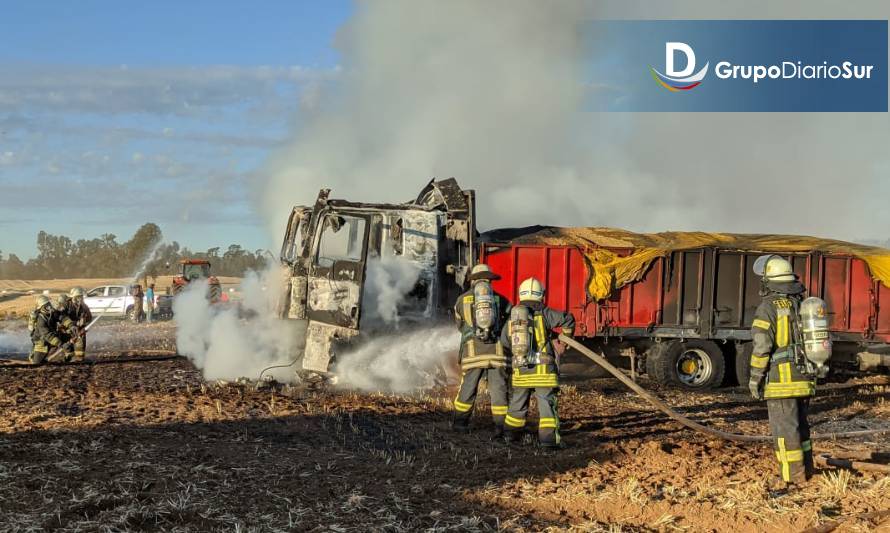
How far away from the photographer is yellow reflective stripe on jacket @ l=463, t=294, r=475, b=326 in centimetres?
872

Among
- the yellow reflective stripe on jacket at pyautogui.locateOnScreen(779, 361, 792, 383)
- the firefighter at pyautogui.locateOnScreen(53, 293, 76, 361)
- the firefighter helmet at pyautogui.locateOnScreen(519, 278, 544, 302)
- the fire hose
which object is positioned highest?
the firefighter helmet at pyautogui.locateOnScreen(519, 278, 544, 302)

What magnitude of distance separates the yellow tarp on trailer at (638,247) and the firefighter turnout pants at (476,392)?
14.1 ft

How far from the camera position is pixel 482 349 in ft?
28.5

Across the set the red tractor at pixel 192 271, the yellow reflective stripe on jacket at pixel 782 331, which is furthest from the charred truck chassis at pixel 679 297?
the red tractor at pixel 192 271

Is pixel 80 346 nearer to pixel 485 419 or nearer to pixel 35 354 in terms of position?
pixel 35 354

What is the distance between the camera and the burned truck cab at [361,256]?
10734mm

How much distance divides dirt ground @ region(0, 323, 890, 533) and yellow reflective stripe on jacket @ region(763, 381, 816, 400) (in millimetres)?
680

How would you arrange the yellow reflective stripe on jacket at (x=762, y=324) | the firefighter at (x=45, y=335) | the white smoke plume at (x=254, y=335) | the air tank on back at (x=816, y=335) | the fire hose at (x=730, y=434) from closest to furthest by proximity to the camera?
the air tank on back at (x=816, y=335) < the yellow reflective stripe on jacket at (x=762, y=324) < the fire hose at (x=730, y=434) < the white smoke plume at (x=254, y=335) < the firefighter at (x=45, y=335)

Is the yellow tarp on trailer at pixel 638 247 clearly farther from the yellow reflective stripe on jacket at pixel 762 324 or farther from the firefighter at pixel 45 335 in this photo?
the firefighter at pixel 45 335

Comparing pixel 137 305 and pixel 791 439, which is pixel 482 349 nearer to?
pixel 791 439

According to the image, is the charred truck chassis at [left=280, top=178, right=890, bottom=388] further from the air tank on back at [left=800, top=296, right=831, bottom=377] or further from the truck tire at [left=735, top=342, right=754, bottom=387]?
the air tank on back at [left=800, top=296, right=831, bottom=377]

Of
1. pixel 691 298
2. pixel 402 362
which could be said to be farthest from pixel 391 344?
pixel 691 298

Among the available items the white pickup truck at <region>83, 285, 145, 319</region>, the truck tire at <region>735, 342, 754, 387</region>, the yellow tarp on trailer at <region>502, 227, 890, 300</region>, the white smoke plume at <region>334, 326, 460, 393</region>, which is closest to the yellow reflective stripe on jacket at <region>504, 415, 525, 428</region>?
the white smoke plume at <region>334, 326, 460, 393</region>

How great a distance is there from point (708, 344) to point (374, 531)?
894 cm
